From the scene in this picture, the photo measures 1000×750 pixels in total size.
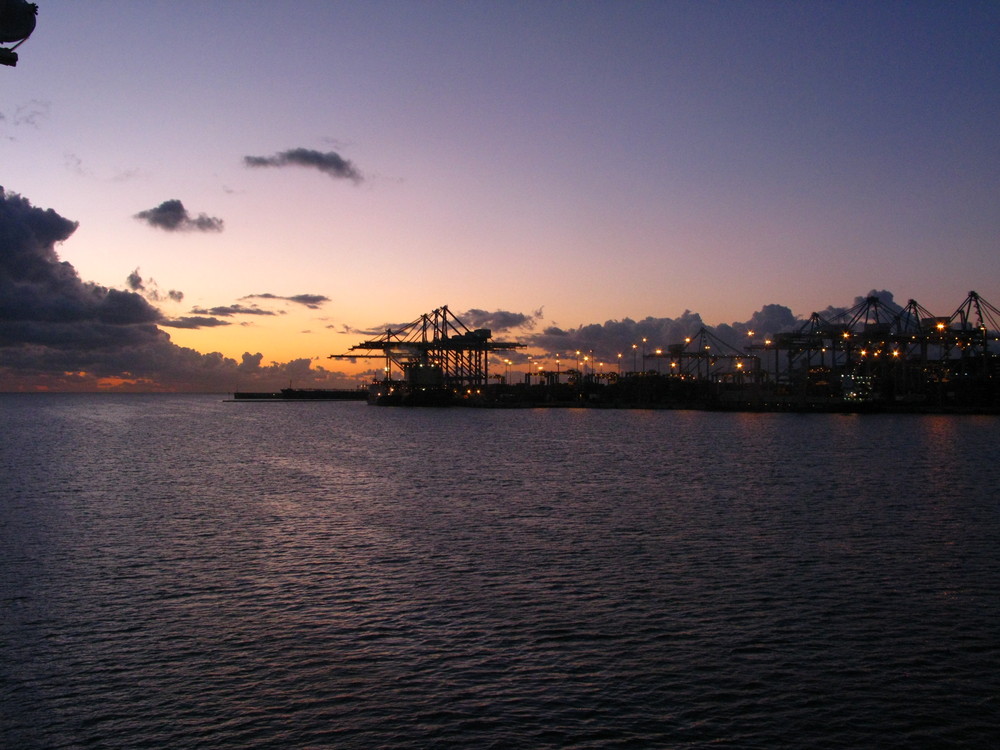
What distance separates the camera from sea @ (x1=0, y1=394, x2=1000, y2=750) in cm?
1186

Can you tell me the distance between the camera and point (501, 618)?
16.9m

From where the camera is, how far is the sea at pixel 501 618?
38.9ft

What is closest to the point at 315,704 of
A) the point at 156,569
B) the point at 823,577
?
the point at 156,569

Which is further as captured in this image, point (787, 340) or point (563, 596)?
point (787, 340)

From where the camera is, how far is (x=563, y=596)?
18.7 meters

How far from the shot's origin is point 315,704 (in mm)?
12461

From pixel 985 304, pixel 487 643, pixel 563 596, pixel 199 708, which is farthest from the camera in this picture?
pixel 985 304

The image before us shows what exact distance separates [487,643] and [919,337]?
533 feet

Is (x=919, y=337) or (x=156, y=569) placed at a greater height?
(x=919, y=337)

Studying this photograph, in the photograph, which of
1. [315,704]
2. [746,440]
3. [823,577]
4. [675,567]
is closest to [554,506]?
[675,567]

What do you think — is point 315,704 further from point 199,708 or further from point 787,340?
point 787,340

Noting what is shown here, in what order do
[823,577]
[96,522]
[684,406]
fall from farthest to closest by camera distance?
[684,406] → [96,522] → [823,577]

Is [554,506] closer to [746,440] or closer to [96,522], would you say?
[96,522]

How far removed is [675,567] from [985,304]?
573ft
